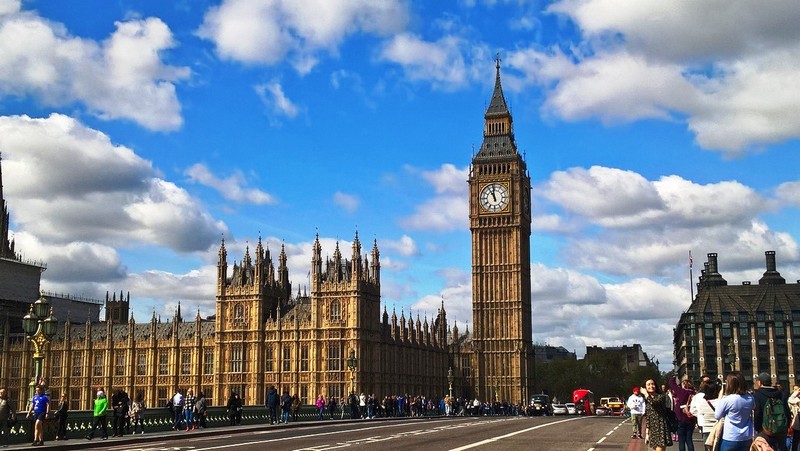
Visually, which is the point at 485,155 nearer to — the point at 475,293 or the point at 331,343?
the point at 475,293

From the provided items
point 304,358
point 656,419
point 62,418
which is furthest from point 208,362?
point 656,419

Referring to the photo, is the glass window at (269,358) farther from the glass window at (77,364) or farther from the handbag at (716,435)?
the handbag at (716,435)

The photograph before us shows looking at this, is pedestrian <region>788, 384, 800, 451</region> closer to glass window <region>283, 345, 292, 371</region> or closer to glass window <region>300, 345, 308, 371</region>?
glass window <region>300, 345, 308, 371</region>

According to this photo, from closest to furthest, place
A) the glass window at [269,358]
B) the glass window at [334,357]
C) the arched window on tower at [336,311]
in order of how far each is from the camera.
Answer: the glass window at [334,357]
the arched window on tower at [336,311]
the glass window at [269,358]

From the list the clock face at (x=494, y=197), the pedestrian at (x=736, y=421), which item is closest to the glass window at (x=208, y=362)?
the clock face at (x=494, y=197)

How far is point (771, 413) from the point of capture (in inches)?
653

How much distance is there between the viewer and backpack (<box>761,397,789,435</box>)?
16469 millimetres

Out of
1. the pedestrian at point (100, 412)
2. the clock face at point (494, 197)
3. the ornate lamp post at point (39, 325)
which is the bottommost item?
the pedestrian at point (100, 412)

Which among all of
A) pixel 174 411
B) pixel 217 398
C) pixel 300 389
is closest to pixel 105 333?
pixel 217 398

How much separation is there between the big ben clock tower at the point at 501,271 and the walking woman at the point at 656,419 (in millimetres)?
96979

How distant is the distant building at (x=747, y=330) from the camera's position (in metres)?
127

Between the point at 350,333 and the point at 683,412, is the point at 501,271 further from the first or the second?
the point at 683,412

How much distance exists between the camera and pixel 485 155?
413 ft

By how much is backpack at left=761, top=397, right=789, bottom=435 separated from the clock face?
348ft
